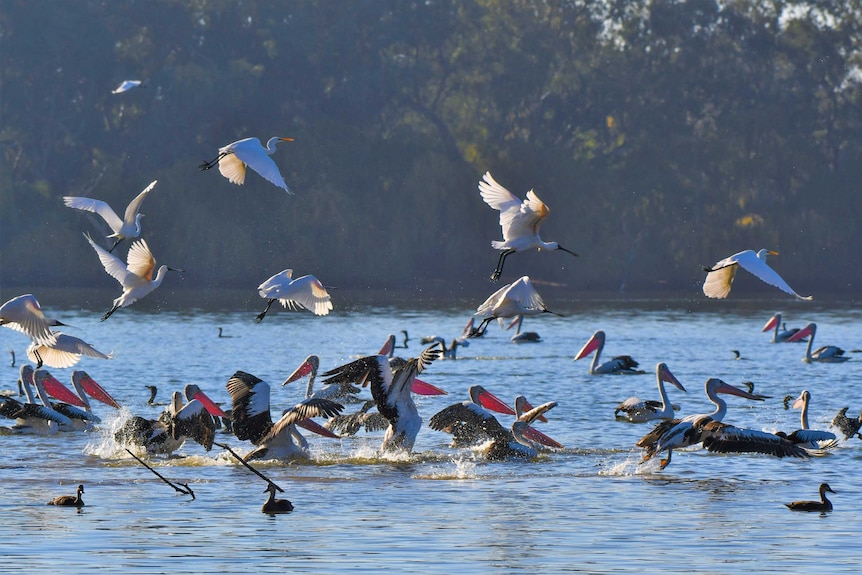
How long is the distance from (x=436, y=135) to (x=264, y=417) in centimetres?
5452

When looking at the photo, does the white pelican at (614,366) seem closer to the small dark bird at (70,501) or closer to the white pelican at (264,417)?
the white pelican at (264,417)

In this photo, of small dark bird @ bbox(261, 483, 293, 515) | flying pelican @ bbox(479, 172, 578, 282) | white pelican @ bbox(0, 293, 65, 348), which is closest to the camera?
small dark bird @ bbox(261, 483, 293, 515)

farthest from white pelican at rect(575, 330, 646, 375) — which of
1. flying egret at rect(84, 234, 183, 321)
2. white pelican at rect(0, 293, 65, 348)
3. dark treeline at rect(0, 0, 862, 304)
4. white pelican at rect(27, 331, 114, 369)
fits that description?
dark treeline at rect(0, 0, 862, 304)

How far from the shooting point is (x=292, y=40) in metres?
64.7

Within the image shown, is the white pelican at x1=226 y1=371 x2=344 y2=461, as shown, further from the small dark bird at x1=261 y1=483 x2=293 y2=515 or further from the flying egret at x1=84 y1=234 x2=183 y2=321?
the flying egret at x1=84 y1=234 x2=183 y2=321

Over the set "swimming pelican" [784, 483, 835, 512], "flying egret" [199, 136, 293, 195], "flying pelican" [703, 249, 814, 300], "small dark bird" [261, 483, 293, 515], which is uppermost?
"flying egret" [199, 136, 293, 195]

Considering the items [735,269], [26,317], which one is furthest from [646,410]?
[26,317]

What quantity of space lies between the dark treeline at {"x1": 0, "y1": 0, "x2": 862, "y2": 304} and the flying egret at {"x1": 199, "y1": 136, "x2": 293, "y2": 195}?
40723mm

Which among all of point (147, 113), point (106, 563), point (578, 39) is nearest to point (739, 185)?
point (578, 39)

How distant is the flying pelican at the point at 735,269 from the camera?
14.1 m

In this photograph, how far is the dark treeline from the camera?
58.1 metres

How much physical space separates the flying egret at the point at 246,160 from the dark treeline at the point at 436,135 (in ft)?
134

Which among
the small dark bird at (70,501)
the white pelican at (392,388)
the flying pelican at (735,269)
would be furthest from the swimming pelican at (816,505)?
the small dark bird at (70,501)

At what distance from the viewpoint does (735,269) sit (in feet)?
49.8
